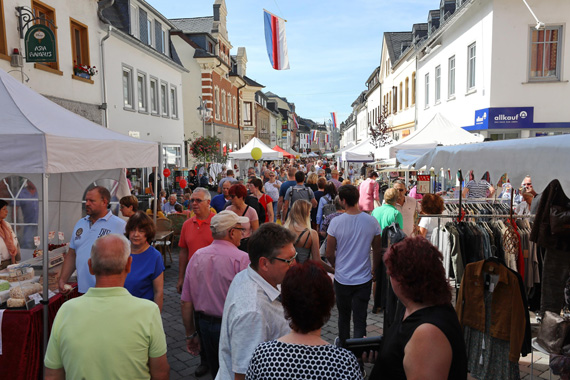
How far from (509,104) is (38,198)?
13.3 metres

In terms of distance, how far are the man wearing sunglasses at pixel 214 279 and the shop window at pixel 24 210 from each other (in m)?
4.76

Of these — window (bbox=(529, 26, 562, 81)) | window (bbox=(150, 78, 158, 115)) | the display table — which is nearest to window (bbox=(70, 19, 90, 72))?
window (bbox=(150, 78, 158, 115))

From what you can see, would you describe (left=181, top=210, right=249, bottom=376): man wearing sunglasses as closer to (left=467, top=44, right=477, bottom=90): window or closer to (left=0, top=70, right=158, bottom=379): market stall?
(left=0, top=70, right=158, bottom=379): market stall

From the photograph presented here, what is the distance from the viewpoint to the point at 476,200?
7500 mm

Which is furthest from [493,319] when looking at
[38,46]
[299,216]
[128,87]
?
[128,87]

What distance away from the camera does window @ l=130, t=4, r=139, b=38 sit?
53.0 ft

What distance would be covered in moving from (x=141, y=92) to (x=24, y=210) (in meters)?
11.7

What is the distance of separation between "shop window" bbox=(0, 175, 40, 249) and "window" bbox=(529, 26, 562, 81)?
46.3 feet

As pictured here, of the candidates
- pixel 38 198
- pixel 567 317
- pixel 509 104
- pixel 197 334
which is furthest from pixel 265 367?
pixel 509 104

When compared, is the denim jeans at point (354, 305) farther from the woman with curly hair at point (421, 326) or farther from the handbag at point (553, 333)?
the woman with curly hair at point (421, 326)

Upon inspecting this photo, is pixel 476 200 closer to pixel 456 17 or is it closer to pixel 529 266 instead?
pixel 529 266

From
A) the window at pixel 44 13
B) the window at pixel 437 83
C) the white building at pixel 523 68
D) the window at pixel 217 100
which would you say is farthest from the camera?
the window at pixel 217 100

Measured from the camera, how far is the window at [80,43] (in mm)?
12070

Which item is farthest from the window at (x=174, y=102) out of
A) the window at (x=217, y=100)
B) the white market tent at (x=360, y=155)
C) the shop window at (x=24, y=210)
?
the shop window at (x=24, y=210)
